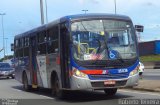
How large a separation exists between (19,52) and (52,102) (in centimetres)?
926

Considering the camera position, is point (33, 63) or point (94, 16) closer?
point (94, 16)

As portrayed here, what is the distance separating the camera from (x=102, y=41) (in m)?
16.5

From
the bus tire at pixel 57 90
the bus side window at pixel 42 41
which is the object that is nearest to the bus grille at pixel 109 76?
the bus tire at pixel 57 90

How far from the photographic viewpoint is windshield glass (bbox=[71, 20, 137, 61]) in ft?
53.5

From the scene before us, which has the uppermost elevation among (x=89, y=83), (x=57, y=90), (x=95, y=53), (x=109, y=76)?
(x=95, y=53)

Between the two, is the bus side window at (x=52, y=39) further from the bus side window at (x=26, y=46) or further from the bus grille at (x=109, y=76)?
the bus side window at (x=26, y=46)

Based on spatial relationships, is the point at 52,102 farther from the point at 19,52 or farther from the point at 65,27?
the point at 19,52

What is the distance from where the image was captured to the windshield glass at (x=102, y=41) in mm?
16312

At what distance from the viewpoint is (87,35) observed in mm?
16531

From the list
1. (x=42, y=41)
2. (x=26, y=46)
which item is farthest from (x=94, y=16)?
(x=26, y=46)

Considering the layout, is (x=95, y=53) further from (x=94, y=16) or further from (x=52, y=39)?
(x=52, y=39)

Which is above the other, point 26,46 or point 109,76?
point 26,46

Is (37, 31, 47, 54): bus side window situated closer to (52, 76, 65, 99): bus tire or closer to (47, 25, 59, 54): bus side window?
(47, 25, 59, 54): bus side window

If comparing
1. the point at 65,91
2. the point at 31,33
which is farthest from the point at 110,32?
the point at 31,33
